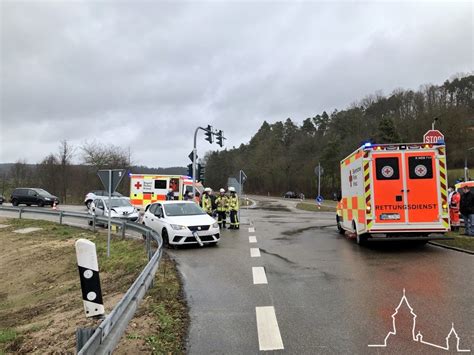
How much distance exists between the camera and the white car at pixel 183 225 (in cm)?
1314

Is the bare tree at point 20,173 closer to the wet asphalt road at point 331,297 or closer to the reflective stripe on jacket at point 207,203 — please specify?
the reflective stripe on jacket at point 207,203

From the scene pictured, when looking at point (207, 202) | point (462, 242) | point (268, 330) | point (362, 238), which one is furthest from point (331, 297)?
point (207, 202)

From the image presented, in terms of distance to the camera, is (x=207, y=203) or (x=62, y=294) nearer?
(x=62, y=294)

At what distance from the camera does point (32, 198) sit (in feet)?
130

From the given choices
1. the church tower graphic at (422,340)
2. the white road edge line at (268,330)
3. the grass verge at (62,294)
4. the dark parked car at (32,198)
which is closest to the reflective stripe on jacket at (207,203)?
the grass verge at (62,294)

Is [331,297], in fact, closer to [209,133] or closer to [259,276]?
[259,276]

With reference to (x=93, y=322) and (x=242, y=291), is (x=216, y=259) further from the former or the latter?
(x=93, y=322)

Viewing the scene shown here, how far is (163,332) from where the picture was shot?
5.48 meters

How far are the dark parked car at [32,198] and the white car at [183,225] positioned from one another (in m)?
28.2

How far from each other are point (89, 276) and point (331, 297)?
3.83m

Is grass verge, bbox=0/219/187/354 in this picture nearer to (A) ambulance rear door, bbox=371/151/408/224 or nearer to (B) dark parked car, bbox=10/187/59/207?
(A) ambulance rear door, bbox=371/151/408/224

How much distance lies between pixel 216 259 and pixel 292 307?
4748 millimetres

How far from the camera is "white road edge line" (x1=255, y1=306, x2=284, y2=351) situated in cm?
498

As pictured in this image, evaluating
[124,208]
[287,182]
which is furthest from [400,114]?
[124,208]
